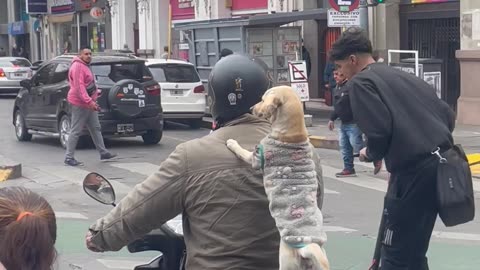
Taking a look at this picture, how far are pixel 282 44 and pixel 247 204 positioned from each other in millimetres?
17984

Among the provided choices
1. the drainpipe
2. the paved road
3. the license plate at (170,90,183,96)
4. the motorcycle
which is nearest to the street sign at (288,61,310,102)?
the license plate at (170,90,183,96)

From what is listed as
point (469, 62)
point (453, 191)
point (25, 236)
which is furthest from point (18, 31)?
point (25, 236)

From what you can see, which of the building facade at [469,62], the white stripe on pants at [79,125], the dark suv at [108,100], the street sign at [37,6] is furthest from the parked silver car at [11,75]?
the white stripe on pants at [79,125]

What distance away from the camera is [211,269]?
11.0 ft

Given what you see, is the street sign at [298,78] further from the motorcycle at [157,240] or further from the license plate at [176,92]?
the motorcycle at [157,240]

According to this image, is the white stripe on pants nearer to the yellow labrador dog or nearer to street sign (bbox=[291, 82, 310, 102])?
street sign (bbox=[291, 82, 310, 102])

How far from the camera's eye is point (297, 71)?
19.6m

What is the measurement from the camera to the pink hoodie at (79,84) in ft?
44.8

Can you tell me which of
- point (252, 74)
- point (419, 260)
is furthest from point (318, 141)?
point (252, 74)

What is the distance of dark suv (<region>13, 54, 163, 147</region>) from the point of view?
15.6m

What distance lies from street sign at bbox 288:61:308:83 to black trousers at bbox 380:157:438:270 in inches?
571

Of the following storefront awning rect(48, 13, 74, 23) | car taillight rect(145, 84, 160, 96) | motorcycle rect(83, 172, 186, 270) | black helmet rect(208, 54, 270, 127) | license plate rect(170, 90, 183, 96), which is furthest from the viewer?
storefront awning rect(48, 13, 74, 23)

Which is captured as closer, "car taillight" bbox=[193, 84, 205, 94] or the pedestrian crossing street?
the pedestrian crossing street

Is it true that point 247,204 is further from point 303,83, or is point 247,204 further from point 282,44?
point 282,44
